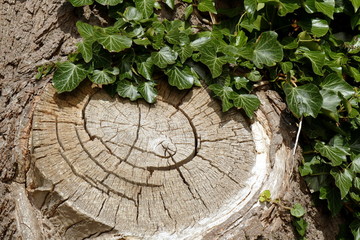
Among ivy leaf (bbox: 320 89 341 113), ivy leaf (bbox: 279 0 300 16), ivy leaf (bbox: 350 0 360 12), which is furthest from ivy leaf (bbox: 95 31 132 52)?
ivy leaf (bbox: 350 0 360 12)

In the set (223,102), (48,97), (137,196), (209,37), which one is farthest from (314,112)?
(48,97)

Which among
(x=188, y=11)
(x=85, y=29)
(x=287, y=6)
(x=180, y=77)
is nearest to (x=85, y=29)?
(x=85, y=29)

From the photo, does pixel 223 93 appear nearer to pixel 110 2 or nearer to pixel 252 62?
pixel 252 62

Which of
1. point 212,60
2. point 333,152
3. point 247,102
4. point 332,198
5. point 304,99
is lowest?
point 332,198

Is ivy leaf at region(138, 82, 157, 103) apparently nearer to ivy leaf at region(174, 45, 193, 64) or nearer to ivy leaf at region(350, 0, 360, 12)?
ivy leaf at region(174, 45, 193, 64)

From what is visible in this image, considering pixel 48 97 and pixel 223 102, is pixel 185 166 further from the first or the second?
pixel 48 97

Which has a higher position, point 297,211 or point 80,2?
point 80,2
